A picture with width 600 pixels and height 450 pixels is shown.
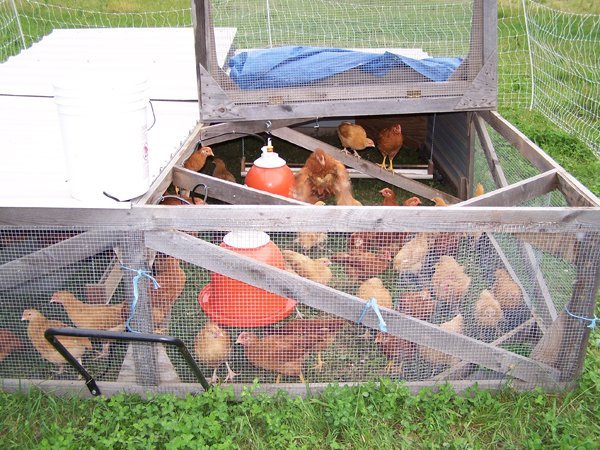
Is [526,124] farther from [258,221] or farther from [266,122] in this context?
[258,221]

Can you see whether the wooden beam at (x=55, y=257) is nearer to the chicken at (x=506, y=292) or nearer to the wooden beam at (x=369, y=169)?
the chicken at (x=506, y=292)

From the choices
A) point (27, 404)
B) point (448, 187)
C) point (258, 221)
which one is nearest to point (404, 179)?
point (448, 187)

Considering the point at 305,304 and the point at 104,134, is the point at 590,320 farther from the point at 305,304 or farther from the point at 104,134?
the point at 104,134

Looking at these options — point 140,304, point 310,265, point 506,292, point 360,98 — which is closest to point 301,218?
point 310,265

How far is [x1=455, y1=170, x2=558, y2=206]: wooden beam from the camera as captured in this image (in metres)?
2.72

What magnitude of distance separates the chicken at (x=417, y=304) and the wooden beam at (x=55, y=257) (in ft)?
4.24

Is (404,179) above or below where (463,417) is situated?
above

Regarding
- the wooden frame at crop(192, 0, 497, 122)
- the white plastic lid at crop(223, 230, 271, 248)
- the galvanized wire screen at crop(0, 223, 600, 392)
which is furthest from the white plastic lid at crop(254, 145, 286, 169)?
the white plastic lid at crop(223, 230, 271, 248)

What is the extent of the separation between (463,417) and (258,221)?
1278 mm

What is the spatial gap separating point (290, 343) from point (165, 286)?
659 mm

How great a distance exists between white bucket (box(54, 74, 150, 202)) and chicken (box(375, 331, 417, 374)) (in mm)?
1294

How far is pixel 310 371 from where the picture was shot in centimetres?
274

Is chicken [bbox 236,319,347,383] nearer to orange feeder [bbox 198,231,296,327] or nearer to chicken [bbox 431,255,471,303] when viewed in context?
orange feeder [bbox 198,231,296,327]

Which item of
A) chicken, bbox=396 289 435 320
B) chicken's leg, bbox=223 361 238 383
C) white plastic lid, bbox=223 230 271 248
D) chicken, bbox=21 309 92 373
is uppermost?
white plastic lid, bbox=223 230 271 248
